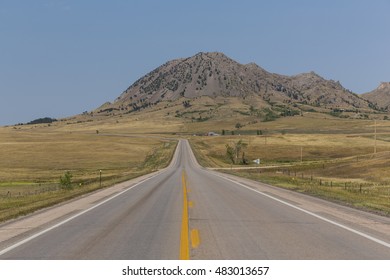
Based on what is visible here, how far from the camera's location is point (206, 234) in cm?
1220

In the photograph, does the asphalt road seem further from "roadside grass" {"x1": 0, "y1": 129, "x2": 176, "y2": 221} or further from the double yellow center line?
"roadside grass" {"x1": 0, "y1": 129, "x2": 176, "y2": 221}

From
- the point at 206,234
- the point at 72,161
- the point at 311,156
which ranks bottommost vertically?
the point at 72,161

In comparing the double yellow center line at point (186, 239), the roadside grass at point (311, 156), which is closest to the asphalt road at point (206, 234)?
the double yellow center line at point (186, 239)

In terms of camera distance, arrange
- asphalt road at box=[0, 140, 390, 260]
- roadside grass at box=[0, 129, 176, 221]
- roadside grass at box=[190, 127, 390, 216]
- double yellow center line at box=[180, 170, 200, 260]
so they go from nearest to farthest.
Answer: double yellow center line at box=[180, 170, 200, 260], asphalt road at box=[0, 140, 390, 260], roadside grass at box=[190, 127, 390, 216], roadside grass at box=[0, 129, 176, 221]

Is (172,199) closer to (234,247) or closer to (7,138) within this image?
(234,247)

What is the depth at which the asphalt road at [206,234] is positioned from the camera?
32.4 feet

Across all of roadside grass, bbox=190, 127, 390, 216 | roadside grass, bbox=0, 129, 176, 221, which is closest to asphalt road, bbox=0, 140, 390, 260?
roadside grass, bbox=190, 127, 390, 216

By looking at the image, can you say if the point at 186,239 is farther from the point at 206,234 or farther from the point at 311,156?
the point at 311,156

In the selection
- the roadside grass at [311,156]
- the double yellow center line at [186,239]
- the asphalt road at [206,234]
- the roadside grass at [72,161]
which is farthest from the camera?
the roadside grass at [72,161]

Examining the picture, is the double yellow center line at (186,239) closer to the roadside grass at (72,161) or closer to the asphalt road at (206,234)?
the asphalt road at (206,234)

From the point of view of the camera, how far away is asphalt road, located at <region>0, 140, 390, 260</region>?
988cm

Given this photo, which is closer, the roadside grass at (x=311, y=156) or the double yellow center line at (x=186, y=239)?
the double yellow center line at (x=186, y=239)

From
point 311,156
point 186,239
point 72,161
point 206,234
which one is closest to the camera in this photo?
point 186,239

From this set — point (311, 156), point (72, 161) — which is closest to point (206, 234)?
point (72, 161)
